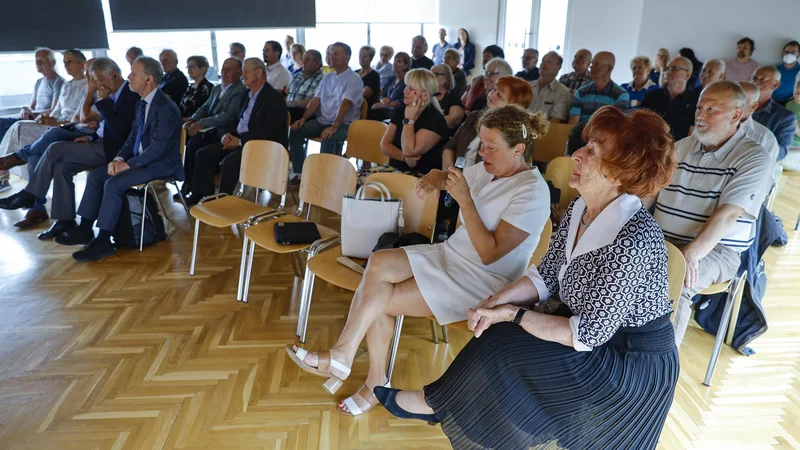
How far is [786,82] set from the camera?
6855mm

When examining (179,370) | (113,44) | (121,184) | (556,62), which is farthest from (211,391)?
(113,44)

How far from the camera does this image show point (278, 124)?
15.8 ft

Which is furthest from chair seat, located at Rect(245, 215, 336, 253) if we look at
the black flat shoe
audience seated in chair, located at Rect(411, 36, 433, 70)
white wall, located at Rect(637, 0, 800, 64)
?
white wall, located at Rect(637, 0, 800, 64)

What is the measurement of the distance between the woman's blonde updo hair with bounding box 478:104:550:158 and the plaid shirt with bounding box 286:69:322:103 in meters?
4.20

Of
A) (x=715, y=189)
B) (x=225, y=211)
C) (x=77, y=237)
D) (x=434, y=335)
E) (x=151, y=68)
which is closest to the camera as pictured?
(x=715, y=189)

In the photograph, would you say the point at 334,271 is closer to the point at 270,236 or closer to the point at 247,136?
the point at 270,236

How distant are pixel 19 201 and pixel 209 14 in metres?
4.14

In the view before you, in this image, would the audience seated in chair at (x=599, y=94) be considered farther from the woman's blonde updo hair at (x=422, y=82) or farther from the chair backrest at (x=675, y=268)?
the chair backrest at (x=675, y=268)

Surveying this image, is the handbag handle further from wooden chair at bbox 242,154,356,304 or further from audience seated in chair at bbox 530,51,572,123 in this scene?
audience seated in chair at bbox 530,51,572,123

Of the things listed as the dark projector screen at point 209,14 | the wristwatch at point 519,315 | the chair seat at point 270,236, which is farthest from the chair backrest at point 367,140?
the dark projector screen at point 209,14

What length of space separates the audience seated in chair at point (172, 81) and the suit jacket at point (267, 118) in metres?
1.53

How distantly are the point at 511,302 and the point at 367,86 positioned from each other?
5.20 metres

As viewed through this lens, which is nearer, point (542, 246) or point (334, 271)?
point (542, 246)

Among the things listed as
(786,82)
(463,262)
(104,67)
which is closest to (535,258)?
(463,262)
